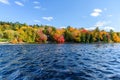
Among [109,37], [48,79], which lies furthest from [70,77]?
[109,37]

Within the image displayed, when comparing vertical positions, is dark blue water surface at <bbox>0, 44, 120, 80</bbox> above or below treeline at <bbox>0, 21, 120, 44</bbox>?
below

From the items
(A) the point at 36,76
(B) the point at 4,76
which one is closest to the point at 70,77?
(A) the point at 36,76

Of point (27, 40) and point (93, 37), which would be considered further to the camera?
point (93, 37)

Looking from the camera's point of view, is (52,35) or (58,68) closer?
(58,68)

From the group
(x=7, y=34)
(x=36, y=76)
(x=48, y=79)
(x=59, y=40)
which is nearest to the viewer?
(x=48, y=79)

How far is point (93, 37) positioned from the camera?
512 feet

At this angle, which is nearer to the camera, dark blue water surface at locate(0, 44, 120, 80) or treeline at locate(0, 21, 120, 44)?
dark blue water surface at locate(0, 44, 120, 80)

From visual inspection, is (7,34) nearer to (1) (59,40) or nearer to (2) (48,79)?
(1) (59,40)

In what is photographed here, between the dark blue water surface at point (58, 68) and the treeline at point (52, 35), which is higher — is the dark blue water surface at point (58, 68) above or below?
below

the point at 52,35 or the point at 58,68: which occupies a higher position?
the point at 52,35

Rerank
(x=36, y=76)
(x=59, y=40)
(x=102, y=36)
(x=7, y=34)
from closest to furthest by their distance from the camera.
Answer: (x=36, y=76) → (x=7, y=34) → (x=59, y=40) → (x=102, y=36)

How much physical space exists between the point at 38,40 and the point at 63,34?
23956mm

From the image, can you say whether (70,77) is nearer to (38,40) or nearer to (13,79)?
(13,79)

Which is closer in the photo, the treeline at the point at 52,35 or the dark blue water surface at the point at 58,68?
the dark blue water surface at the point at 58,68
